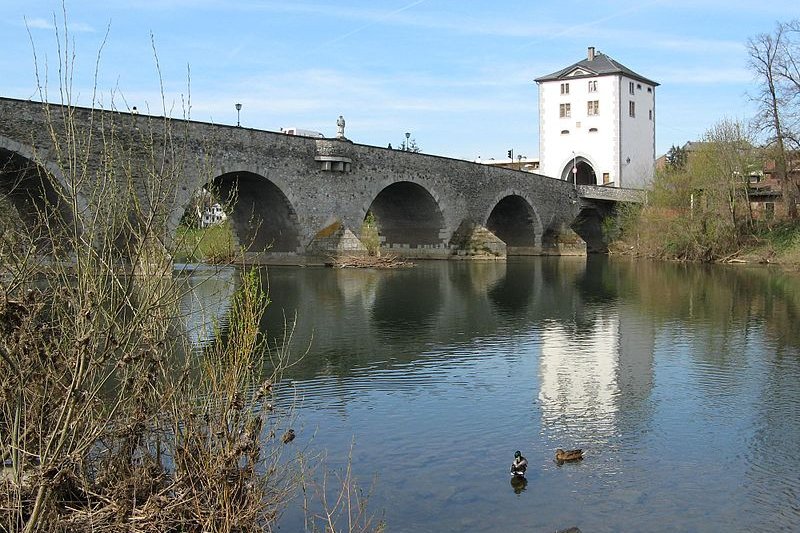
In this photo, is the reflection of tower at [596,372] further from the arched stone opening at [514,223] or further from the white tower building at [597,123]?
the white tower building at [597,123]

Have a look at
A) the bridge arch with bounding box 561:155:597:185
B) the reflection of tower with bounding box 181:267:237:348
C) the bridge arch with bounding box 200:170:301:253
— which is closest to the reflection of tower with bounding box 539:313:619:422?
the reflection of tower with bounding box 181:267:237:348

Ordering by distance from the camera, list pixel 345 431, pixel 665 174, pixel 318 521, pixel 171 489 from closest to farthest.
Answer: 1. pixel 171 489
2. pixel 318 521
3. pixel 345 431
4. pixel 665 174

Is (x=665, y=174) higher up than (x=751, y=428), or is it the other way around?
(x=665, y=174)

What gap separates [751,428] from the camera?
29.4ft

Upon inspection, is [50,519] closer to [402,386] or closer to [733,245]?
[402,386]

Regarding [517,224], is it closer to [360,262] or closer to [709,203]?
[709,203]

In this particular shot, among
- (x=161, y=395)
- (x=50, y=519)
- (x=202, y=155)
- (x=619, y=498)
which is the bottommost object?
(x=619, y=498)

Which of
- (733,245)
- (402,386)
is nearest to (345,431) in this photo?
(402,386)

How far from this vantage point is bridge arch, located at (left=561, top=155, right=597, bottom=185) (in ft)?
197

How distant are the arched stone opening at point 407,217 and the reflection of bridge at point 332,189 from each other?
55mm

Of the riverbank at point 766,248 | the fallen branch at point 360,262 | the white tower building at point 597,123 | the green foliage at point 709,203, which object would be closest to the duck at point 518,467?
the fallen branch at point 360,262

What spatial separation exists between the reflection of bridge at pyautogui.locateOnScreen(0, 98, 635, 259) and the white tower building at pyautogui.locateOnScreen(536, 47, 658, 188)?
6.83 m

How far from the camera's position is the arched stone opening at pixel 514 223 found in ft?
159

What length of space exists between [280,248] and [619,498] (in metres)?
28.1
